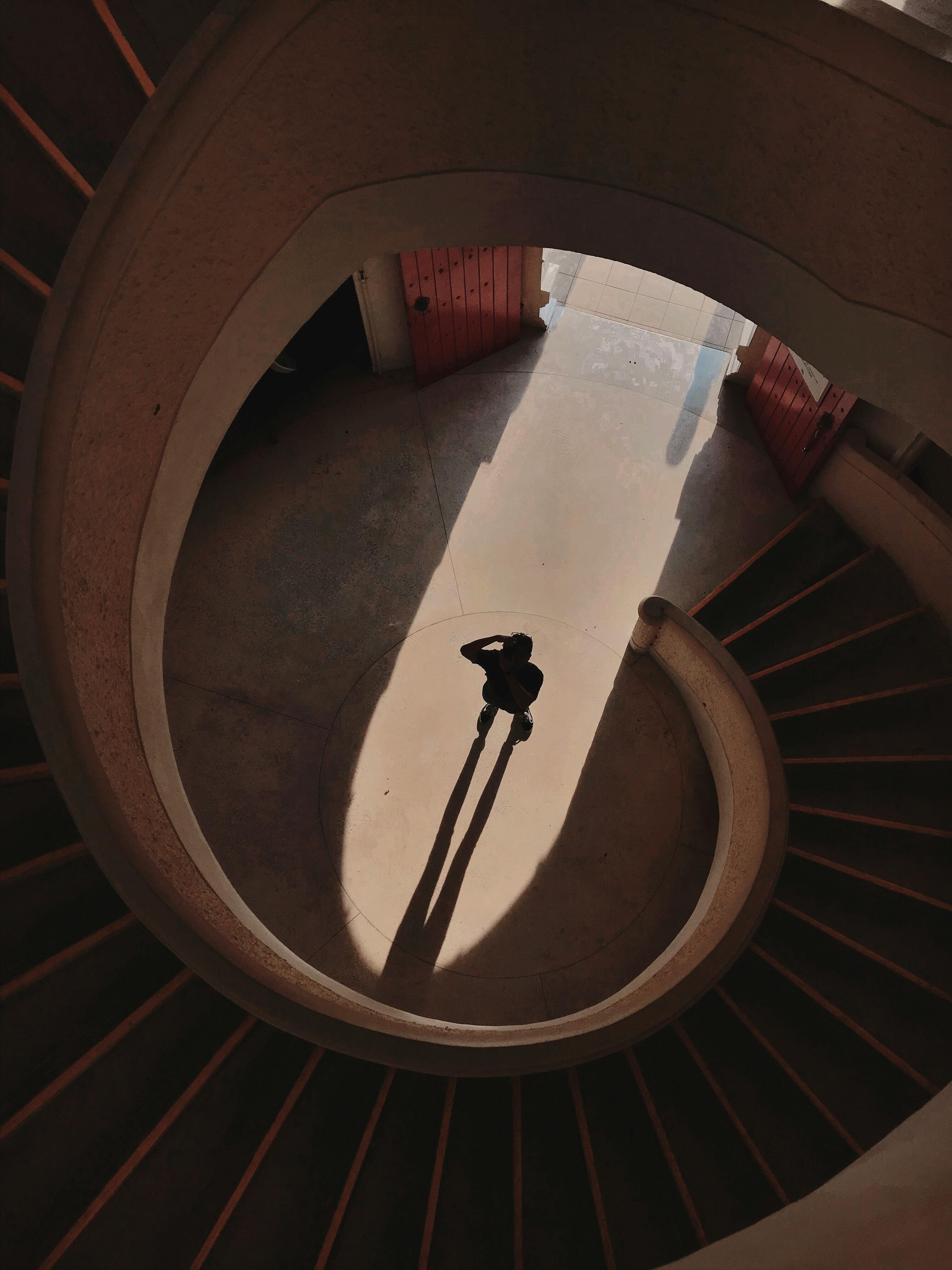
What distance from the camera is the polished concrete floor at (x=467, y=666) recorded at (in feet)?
16.1

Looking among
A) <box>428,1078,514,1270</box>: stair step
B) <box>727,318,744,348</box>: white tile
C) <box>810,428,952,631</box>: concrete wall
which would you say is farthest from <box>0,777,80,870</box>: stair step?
<box>727,318,744,348</box>: white tile

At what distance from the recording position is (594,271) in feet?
23.9

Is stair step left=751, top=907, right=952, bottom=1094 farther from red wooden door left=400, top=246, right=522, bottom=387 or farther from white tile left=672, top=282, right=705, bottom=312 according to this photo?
white tile left=672, top=282, right=705, bottom=312

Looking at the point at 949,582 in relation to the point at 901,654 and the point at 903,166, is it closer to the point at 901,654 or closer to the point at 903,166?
the point at 901,654

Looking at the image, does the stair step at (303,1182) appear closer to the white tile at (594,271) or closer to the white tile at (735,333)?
the white tile at (735,333)

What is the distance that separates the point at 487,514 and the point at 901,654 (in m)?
3.00

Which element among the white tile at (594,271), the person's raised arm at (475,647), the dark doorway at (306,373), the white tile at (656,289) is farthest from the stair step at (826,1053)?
the white tile at (594,271)

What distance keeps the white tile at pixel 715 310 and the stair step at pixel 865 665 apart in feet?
11.2

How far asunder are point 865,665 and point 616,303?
13.3 ft

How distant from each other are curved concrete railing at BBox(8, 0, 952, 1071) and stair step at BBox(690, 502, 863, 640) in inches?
71.5

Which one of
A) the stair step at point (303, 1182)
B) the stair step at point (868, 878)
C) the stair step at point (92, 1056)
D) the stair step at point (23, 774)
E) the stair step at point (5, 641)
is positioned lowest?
the stair step at point (303, 1182)

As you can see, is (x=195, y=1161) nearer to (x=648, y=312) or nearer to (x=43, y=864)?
(x=43, y=864)

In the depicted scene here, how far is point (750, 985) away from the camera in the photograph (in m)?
4.00

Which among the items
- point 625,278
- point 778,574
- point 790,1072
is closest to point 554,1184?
point 790,1072
